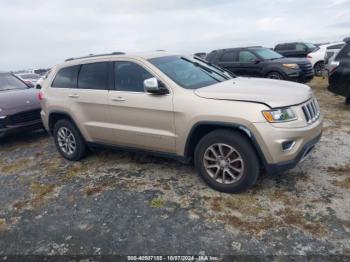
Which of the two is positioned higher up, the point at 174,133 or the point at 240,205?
the point at 174,133

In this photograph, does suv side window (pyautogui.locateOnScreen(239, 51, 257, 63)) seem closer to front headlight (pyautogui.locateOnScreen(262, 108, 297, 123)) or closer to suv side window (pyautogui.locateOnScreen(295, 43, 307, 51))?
front headlight (pyautogui.locateOnScreen(262, 108, 297, 123))

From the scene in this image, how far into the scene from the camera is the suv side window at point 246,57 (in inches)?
411

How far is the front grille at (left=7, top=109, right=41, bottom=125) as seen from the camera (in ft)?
21.3

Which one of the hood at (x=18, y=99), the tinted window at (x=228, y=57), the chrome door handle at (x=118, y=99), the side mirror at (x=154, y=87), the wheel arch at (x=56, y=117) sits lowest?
the wheel arch at (x=56, y=117)

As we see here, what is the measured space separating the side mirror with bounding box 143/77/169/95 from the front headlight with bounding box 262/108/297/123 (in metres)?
1.28

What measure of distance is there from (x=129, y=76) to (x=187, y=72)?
81 centimetres

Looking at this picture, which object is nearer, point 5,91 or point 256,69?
point 5,91

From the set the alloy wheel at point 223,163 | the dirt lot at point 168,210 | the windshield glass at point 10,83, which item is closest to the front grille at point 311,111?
the dirt lot at point 168,210

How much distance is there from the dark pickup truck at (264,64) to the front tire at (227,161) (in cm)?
707

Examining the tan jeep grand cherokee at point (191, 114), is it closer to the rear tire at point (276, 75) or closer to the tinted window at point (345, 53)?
the tinted window at point (345, 53)

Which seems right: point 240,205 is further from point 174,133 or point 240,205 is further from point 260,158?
point 174,133

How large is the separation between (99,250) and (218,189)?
1.57 meters

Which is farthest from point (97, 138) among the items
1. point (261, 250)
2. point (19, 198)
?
point (261, 250)

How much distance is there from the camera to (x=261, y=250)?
9.09ft
